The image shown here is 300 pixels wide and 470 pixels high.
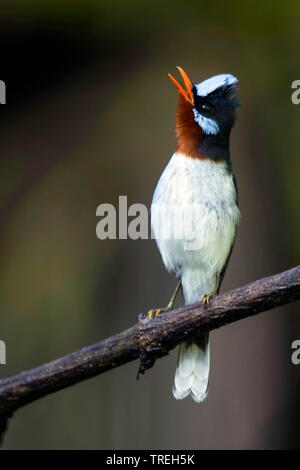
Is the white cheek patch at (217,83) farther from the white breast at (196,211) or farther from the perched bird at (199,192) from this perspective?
the white breast at (196,211)

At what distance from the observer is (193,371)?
10.2 ft

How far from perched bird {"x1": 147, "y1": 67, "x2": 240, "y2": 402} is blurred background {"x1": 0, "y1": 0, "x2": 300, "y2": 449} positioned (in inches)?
52.8

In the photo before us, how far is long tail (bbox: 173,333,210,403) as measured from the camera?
3091mm

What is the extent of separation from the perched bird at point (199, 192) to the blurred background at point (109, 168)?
1.34m

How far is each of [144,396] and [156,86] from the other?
2.43 m

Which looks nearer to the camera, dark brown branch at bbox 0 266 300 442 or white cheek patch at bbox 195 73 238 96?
dark brown branch at bbox 0 266 300 442

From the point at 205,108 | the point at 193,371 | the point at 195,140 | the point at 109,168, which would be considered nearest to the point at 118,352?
the point at 193,371

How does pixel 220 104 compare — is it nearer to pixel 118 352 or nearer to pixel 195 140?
pixel 195 140

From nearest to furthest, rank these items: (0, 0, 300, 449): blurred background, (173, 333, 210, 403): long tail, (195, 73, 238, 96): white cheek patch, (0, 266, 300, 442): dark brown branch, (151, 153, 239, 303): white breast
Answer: (0, 266, 300, 442): dark brown branch < (195, 73, 238, 96): white cheek patch < (151, 153, 239, 303): white breast < (173, 333, 210, 403): long tail < (0, 0, 300, 449): blurred background

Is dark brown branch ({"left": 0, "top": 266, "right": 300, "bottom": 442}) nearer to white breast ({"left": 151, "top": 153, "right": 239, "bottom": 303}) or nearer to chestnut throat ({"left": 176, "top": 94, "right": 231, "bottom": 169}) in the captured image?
white breast ({"left": 151, "top": 153, "right": 239, "bottom": 303})

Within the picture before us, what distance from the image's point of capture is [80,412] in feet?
16.0

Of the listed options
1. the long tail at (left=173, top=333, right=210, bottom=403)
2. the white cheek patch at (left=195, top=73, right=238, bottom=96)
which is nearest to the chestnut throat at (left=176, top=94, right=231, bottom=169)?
the white cheek patch at (left=195, top=73, right=238, bottom=96)
